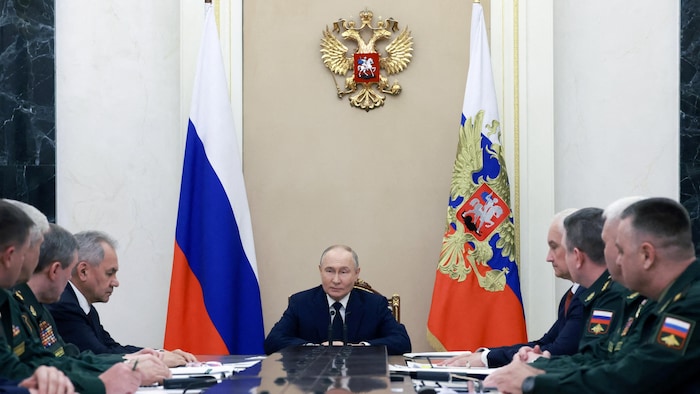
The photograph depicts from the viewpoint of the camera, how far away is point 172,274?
6684mm

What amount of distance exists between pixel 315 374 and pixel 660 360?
124cm

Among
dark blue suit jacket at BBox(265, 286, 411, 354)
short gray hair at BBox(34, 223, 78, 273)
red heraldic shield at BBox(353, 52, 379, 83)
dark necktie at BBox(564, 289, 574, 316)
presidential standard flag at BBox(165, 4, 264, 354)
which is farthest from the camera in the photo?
red heraldic shield at BBox(353, 52, 379, 83)

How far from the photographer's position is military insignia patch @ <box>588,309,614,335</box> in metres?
4.04

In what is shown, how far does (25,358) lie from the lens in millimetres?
3725

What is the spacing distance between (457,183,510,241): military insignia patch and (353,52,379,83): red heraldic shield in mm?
1147

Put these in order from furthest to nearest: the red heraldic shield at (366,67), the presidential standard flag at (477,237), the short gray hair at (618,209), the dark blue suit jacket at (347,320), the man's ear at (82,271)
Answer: the red heraldic shield at (366,67), the presidential standard flag at (477,237), the dark blue suit jacket at (347,320), the man's ear at (82,271), the short gray hair at (618,209)

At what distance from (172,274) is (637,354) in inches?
164

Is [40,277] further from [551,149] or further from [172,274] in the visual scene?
[551,149]

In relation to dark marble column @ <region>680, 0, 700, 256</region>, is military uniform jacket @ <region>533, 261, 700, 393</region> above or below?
below

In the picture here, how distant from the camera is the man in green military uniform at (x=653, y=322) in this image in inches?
118

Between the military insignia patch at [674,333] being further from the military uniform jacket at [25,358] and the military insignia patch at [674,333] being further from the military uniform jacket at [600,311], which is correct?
the military uniform jacket at [25,358]

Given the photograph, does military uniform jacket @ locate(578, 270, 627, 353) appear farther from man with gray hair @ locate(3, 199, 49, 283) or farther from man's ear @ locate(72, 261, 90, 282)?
man's ear @ locate(72, 261, 90, 282)

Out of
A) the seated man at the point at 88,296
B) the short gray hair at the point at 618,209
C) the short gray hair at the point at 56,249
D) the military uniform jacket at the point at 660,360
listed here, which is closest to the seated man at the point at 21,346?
the short gray hair at the point at 56,249

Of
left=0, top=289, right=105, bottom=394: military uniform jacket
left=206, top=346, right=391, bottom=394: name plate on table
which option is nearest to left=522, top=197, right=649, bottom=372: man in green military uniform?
left=206, top=346, right=391, bottom=394: name plate on table
